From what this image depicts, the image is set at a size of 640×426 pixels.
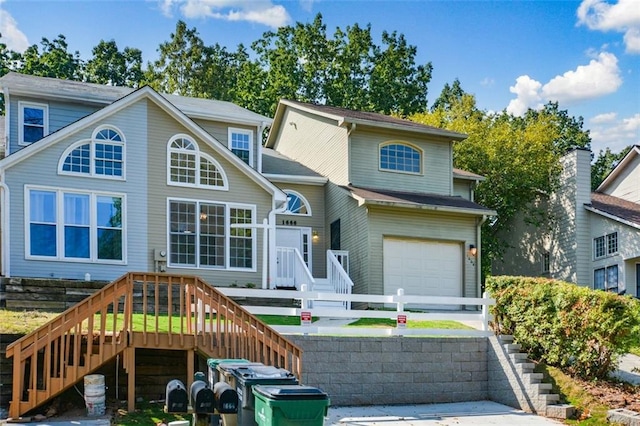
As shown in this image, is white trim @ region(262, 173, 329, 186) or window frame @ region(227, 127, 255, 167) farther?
white trim @ region(262, 173, 329, 186)

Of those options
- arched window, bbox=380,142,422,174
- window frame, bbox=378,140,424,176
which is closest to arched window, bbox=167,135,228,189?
window frame, bbox=378,140,424,176

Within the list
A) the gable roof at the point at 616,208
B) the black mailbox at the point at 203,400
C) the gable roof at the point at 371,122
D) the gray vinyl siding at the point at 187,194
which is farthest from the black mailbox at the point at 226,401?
the gable roof at the point at 616,208

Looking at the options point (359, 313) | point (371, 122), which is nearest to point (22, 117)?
point (371, 122)

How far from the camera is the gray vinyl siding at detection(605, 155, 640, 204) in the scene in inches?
1143

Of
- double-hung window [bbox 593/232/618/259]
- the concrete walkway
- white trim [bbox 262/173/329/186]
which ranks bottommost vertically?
the concrete walkway

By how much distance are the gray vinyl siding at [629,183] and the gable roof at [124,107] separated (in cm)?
1703

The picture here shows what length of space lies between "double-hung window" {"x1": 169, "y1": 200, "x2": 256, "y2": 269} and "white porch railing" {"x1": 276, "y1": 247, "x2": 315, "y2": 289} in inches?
37.4

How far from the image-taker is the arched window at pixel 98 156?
54.3 ft

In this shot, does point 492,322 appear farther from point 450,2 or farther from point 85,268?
point 450,2

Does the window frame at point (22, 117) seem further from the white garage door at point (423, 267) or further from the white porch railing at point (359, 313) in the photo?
the white garage door at point (423, 267)

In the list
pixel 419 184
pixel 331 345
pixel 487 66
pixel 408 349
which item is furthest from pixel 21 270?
pixel 487 66

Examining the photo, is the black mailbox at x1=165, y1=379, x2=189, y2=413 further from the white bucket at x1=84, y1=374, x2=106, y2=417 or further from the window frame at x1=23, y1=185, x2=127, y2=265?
the window frame at x1=23, y1=185, x2=127, y2=265

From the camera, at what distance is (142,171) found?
17328 millimetres

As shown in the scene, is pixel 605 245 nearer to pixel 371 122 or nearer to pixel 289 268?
pixel 371 122
